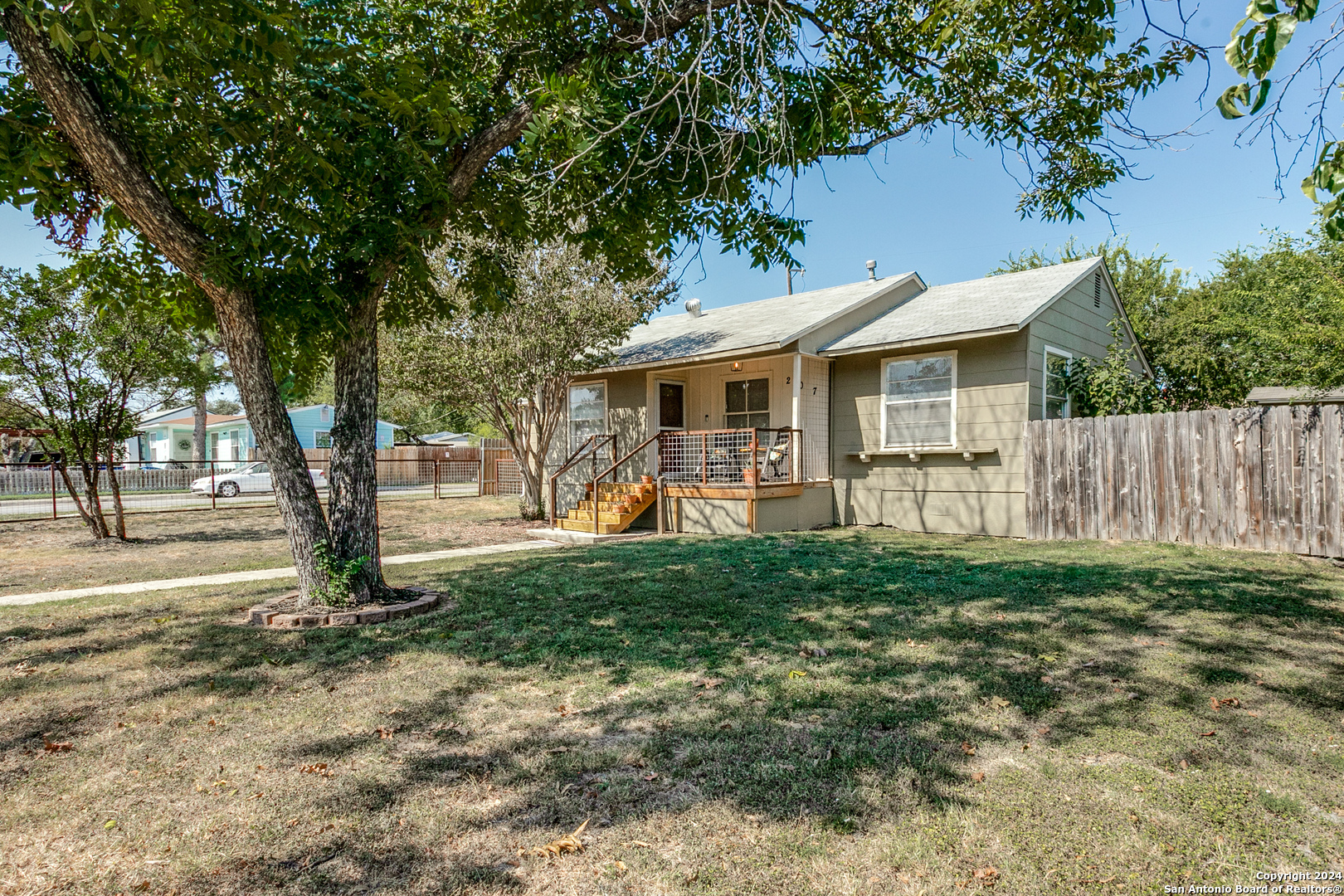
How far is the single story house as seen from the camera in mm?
11211

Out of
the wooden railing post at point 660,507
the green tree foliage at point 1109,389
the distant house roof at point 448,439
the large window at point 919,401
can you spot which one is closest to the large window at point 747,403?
the wooden railing post at point 660,507

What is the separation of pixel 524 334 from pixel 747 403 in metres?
4.58

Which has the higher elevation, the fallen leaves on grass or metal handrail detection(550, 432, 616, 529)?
metal handrail detection(550, 432, 616, 529)

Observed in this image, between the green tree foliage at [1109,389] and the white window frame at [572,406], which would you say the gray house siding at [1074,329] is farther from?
the white window frame at [572,406]

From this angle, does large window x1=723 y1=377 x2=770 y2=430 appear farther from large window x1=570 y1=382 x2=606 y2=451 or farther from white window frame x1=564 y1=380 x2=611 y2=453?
large window x1=570 y1=382 x2=606 y2=451

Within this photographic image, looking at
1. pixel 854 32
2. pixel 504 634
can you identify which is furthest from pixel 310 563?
pixel 854 32

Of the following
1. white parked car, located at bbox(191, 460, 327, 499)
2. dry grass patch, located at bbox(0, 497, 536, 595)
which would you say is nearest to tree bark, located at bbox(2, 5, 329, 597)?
dry grass patch, located at bbox(0, 497, 536, 595)

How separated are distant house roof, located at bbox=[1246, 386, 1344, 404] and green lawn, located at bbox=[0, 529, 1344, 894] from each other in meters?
9.53

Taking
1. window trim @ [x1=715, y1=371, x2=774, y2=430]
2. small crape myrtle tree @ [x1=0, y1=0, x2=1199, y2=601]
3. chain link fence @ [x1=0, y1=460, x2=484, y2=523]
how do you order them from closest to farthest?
small crape myrtle tree @ [x1=0, y1=0, x2=1199, y2=601] < window trim @ [x1=715, y1=371, x2=774, y2=430] < chain link fence @ [x1=0, y1=460, x2=484, y2=523]

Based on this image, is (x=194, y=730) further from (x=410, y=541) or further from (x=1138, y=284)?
(x=1138, y=284)

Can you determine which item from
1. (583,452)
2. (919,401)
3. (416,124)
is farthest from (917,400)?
(416,124)

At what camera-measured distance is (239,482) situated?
79.4ft

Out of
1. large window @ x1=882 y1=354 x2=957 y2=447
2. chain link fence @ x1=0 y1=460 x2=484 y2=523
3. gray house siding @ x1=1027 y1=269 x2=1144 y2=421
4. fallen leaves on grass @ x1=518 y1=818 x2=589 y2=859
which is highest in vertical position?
gray house siding @ x1=1027 y1=269 x2=1144 y2=421

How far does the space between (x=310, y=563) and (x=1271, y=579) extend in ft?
29.5
